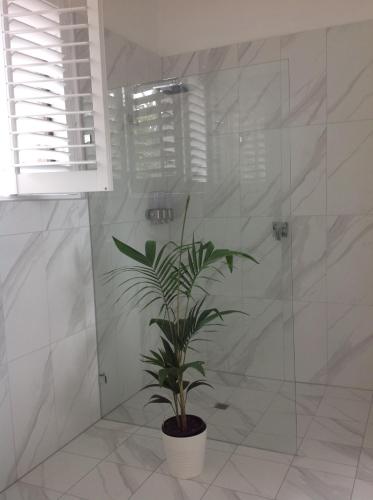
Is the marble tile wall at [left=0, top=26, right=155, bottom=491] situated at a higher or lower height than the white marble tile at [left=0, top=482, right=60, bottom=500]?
higher

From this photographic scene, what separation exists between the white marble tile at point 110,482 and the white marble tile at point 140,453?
40 mm

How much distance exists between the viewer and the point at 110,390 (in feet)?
8.41

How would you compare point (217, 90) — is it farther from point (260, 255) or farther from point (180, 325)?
point (180, 325)

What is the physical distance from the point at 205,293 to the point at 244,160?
2.24 ft

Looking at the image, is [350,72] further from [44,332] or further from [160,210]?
[44,332]

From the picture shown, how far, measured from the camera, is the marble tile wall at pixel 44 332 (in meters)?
1.95

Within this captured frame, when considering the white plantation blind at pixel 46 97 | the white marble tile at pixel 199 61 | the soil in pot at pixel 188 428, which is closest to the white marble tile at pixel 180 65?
the white marble tile at pixel 199 61

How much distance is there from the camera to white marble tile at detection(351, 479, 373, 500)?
70.7 inches

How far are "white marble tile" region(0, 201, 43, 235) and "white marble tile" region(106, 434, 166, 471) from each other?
44.2 inches

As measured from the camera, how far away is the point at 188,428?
2.02 metres

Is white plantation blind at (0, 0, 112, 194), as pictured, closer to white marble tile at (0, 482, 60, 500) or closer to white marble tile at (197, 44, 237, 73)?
white marble tile at (197, 44, 237, 73)

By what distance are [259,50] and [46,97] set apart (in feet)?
4.90

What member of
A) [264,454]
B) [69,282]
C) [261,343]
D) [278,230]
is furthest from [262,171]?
[264,454]

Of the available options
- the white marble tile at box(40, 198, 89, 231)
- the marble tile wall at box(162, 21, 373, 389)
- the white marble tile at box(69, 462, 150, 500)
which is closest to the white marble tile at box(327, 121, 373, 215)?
the marble tile wall at box(162, 21, 373, 389)
